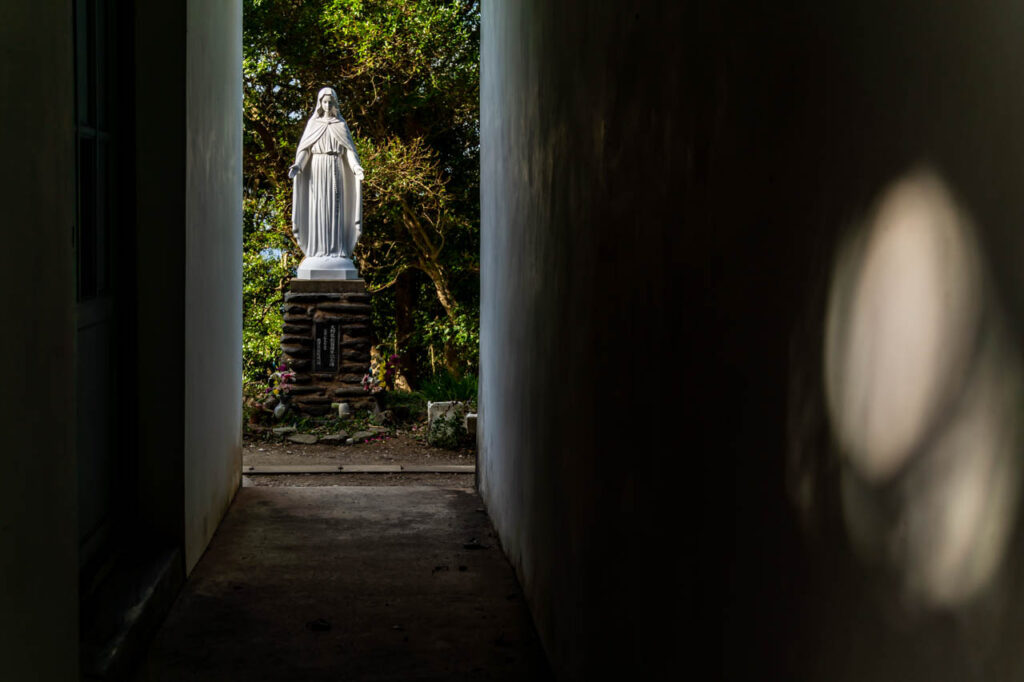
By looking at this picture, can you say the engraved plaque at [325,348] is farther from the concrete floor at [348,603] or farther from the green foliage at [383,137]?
the concrete floor at [348,603]

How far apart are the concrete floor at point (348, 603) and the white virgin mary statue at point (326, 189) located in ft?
17.8

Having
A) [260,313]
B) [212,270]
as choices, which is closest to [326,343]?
[260,313]

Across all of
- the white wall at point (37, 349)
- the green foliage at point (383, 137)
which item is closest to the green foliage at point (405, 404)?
the green foliage at point (383, 137)

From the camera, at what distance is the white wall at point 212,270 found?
4.38 metres

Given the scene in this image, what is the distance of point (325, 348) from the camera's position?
A: 405 inches

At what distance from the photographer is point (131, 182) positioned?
13.6ft

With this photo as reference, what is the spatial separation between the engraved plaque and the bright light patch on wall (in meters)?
9.28

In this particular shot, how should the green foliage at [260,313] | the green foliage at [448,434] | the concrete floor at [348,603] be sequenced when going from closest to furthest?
the concrete floor at [348,603] → the green foliage at [448,434] → the green foliage at [260,313]

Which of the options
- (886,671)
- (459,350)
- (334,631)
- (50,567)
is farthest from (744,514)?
(459,350)

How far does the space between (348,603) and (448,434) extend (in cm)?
492

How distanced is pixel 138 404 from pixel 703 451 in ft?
9.63

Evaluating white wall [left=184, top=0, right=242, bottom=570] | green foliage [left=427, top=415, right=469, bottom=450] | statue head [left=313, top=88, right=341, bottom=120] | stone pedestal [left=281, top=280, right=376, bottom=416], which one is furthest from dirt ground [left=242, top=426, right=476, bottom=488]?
statue head [left=313, top=88, right=341, bottom=120]

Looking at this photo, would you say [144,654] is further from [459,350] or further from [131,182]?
[459,350]

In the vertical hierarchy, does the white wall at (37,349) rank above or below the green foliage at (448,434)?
above
